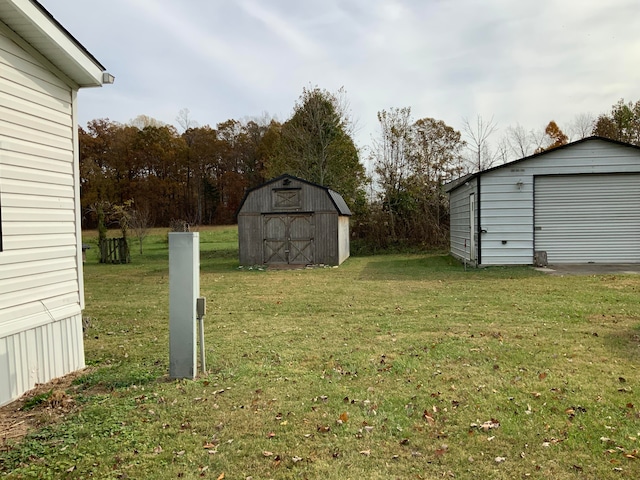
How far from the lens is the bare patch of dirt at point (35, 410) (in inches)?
143

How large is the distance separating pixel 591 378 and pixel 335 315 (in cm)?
412

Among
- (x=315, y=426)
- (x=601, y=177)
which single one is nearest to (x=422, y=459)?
(x=315, y=426)

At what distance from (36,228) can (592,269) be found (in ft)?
43.5

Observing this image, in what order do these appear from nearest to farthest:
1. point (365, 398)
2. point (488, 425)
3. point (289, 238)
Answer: point (488, 425) < point (365, 398) < point (289, 238)

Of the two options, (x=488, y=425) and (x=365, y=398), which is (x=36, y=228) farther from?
(x=488, y=425)

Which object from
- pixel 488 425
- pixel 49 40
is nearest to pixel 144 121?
pixel 49 40

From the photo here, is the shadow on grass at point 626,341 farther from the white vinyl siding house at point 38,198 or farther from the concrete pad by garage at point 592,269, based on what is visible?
the white vinyl siding house at point 38,198

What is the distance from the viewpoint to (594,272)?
39.2 feet

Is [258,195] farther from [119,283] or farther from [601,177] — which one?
[601,177]

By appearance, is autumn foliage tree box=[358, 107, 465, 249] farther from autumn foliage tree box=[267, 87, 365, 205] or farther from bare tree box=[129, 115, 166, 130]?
bare tree box=[129, 115, 166, 130]

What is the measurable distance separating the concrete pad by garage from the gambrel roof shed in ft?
24.7

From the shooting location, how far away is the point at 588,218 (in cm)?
1375

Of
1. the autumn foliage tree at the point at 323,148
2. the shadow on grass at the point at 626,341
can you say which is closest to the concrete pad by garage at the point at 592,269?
the shadow on grass at the point at 626,341

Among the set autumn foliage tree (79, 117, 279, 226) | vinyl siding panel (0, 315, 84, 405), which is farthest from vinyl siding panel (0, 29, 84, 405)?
autumn foliage tree (79, 117, 279, 226)
